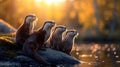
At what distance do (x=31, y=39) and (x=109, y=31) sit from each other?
3482 centimetres

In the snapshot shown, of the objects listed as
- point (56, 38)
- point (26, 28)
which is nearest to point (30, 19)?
point (26, 28)

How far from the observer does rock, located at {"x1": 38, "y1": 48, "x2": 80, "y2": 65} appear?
2347 cm

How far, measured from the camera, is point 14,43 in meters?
24.1

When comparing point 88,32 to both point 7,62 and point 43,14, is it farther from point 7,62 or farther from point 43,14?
point 7,62

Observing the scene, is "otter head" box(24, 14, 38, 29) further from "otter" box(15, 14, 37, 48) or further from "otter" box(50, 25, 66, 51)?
"otter" box(50, 25, 66, 51)

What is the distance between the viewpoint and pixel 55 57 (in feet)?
77.5

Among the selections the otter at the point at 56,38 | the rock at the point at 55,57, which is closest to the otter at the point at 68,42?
the otter at the point at 56,38

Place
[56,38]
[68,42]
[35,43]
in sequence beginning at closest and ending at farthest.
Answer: [35,43] < [56,38] < [68,42]

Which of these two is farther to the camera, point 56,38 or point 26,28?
point 56,38

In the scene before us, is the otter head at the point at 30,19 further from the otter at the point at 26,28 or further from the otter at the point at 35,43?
the otter at the point at 35,43

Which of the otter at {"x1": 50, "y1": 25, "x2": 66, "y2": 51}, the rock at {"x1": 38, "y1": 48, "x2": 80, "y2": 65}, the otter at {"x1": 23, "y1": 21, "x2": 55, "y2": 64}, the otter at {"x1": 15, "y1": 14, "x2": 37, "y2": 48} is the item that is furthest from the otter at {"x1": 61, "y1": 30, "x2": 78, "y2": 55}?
the otter at {"x1": 15, "y1": 14, "x2": 37, "y2": 48}

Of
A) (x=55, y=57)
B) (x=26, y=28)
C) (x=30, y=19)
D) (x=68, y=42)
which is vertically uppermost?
(x=30, y=19)

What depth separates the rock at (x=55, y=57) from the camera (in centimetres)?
2347

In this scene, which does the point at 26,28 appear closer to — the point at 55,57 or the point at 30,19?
the point at 30,19
